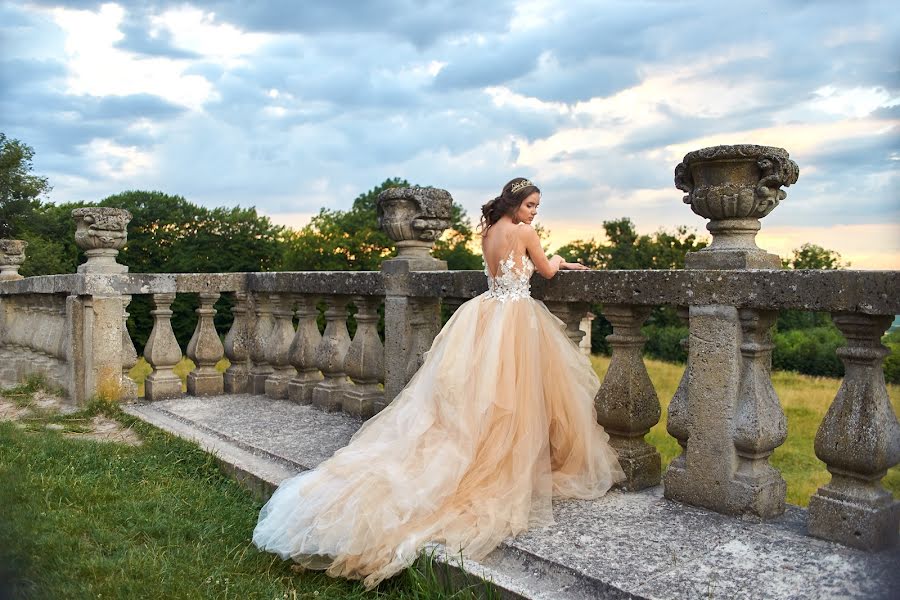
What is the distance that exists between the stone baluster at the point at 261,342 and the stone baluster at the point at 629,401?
12.1 feet

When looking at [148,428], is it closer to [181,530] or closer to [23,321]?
[181,530]

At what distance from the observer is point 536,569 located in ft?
10.1

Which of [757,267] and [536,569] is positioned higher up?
[757,267]

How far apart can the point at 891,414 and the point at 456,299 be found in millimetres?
2436

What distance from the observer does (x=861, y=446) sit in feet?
10.1

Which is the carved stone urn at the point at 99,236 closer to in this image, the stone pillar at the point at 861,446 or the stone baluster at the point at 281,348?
the stone baluster at the point at 281,348

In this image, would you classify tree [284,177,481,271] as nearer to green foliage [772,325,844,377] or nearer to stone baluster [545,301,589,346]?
green foliage [772,325,844,377]

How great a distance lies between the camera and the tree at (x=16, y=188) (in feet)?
42.3

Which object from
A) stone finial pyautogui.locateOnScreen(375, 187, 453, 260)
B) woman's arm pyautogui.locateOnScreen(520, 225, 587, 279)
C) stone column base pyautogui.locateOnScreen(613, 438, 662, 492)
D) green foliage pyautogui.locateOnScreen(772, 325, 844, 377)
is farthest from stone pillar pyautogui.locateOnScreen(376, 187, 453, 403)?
green foliage pyautogui.locateOnScreen(772, 325, 844, 377)

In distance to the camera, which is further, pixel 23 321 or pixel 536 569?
pixel 23 321

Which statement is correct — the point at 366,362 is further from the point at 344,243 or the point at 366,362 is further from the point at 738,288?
the point at 344,243

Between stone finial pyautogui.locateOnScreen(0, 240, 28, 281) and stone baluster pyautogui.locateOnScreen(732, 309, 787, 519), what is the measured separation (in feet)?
31.9

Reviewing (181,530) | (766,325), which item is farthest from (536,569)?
(181,530)

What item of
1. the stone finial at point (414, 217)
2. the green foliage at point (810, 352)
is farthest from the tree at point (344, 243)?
the stone finial at point (414, 217)
